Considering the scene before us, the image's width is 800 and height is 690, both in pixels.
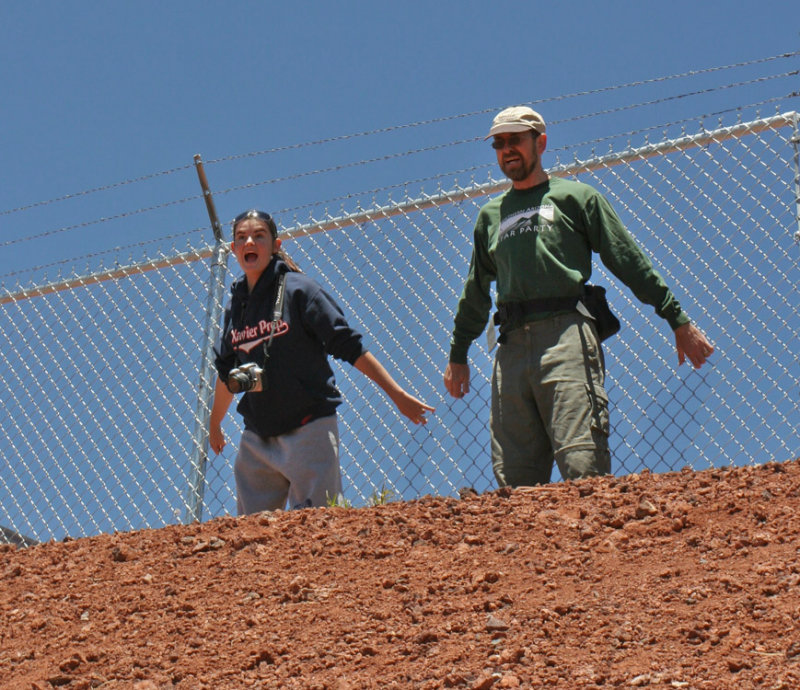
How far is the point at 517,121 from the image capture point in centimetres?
501

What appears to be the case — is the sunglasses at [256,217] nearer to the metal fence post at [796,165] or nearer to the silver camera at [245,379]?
the silver camera at [245,379]

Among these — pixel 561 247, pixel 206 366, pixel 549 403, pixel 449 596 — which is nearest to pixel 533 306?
pixel 561 247

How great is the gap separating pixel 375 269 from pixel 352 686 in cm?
290

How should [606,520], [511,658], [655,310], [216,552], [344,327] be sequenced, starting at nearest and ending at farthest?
[511,658]
[606,520]
[216,552]
[655,310]
[344,327]

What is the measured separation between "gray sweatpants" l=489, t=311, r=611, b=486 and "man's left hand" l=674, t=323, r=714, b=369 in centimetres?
29

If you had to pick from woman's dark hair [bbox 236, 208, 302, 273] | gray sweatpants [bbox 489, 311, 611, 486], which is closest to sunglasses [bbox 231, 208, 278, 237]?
woman's dark hair [bbox 236, 208, 302, 273]

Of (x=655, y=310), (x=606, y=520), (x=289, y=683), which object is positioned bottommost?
(x=289, y=683)

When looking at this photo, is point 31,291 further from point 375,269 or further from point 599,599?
point 599,599

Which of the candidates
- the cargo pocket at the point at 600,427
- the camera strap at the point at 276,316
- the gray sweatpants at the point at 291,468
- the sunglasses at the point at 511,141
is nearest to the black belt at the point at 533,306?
the cargo pocket at the point at 600,427

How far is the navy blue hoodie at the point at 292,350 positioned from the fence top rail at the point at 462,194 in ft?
2.18

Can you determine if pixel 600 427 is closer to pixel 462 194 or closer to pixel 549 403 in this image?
pixel 549 403

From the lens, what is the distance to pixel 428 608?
346 centimetres

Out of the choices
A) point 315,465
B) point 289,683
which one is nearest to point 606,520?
point 289,683

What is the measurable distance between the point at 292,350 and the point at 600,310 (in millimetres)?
1233
